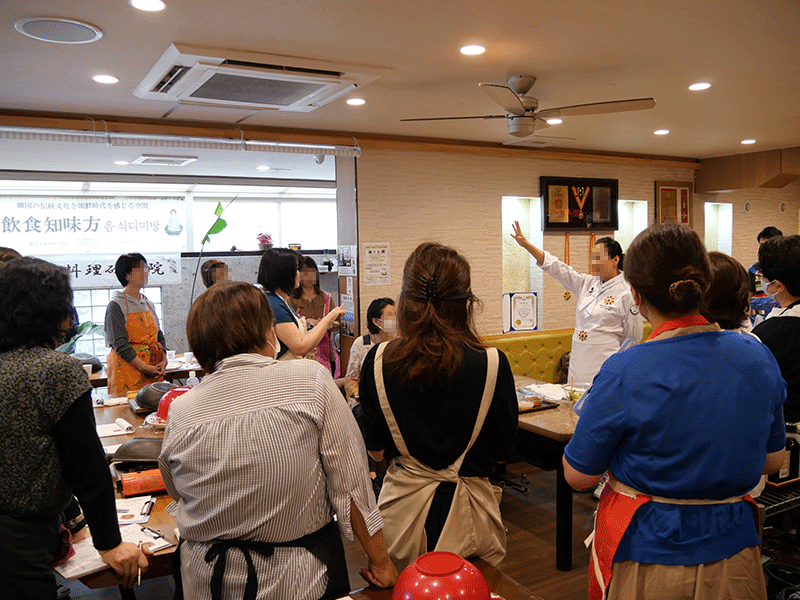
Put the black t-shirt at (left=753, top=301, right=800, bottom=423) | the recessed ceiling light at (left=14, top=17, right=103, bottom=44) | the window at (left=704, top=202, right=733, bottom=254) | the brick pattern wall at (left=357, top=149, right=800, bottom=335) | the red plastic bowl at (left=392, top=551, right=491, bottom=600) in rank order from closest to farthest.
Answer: the red plastic bowl at (left=392, top=551, right=491, bottom=600), the black t-shirt at (left=753, top=301, right=800, bottom=423), the recessed ceiling light at (left=14, top=17, right=103, bottom=44), the brick pattern wall at (left=357, top=149, right=800, bottom=335), the window at (left=704, top=202, right=733, bottom=254)

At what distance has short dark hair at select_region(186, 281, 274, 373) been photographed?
1549mm

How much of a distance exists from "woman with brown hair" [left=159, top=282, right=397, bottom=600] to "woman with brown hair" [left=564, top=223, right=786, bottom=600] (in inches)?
25.1

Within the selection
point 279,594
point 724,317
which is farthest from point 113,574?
point 724,317

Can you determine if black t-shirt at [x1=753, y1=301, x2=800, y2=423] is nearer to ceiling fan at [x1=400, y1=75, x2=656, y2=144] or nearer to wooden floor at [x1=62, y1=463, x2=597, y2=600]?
wooden floor at [x1=62, y1=463, x2=597, y2=600]

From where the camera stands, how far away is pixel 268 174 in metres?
8.59

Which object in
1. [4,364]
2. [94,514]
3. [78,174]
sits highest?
[78,174]

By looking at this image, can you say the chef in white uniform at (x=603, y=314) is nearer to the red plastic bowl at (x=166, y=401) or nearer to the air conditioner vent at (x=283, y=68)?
the air conditioner vent at (x=283, y=68)

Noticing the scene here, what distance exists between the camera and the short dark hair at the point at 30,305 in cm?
156

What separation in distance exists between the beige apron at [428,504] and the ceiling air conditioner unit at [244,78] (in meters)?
2.13

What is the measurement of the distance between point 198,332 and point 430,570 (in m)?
0.81

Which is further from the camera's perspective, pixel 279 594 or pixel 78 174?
pixel 78 174

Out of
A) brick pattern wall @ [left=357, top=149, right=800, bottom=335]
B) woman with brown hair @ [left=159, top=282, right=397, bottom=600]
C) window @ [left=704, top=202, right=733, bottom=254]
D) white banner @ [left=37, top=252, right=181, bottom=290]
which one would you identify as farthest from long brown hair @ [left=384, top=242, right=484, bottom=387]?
window @ [left=704, top=202, right=733, bottom=254]

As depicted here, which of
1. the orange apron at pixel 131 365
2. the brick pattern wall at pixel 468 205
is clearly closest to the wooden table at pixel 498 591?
the orange apron at pixel 131 365

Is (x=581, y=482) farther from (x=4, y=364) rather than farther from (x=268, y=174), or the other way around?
(x=268, y=174)
